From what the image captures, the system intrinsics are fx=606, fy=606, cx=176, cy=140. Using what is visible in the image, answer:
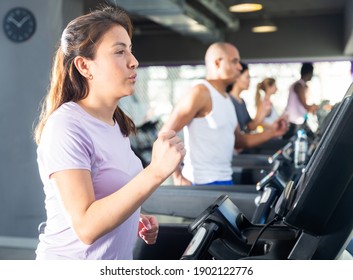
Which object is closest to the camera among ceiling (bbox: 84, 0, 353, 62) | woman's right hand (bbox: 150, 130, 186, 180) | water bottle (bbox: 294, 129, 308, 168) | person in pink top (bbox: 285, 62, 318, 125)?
woman's right hand (bbox: 150, 130, 186, 180)

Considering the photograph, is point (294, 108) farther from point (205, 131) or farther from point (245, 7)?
point (245, 7)

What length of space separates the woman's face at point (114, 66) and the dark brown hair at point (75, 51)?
0.04 ft

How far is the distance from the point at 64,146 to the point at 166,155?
17 centimetres

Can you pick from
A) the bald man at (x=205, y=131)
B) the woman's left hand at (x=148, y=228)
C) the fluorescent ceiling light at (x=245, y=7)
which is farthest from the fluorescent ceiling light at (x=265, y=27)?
the woman's left hand at (x=148, y=228)

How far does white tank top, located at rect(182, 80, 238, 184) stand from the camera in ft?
6.88

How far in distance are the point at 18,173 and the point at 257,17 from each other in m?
5.52

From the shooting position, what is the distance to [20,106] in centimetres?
281

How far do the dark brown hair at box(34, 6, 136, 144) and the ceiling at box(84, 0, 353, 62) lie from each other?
5.79m

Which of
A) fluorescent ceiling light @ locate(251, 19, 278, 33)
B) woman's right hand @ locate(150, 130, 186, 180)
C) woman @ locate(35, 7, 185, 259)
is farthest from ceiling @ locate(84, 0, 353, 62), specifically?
woman's right hand @ locate(150, 130, 186, 180)

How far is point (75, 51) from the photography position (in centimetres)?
94

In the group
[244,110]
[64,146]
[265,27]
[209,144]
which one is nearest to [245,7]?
[265,27]

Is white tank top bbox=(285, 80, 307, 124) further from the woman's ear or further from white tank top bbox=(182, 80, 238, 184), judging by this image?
the woman's ear

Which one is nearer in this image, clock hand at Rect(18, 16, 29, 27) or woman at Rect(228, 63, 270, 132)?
clock hand at Rect(18, 16, 29, 27)
